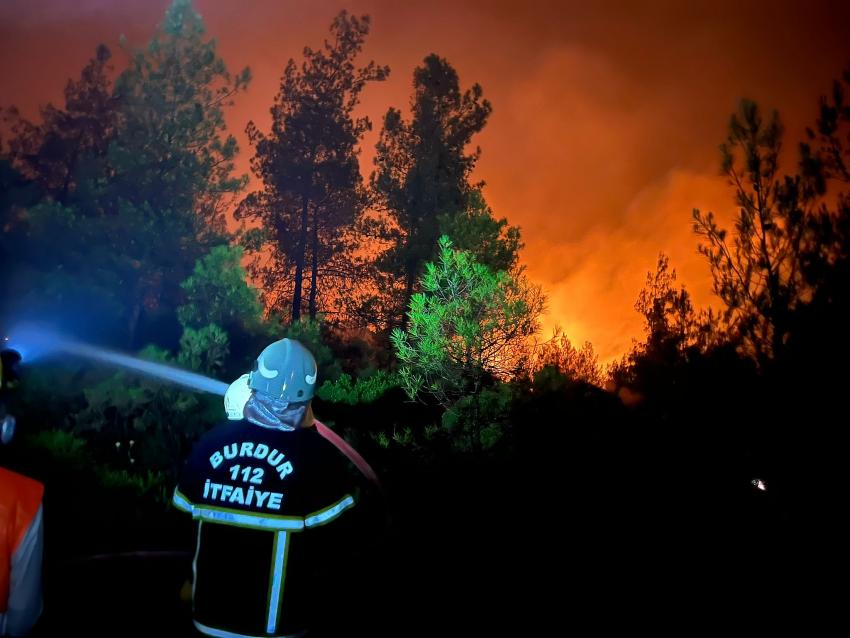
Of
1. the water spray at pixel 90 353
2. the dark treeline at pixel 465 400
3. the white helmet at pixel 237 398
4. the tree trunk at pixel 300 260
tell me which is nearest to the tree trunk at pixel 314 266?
the tree trunk at pixel 300 260

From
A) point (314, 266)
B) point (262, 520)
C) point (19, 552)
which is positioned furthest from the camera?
point (314, 266)

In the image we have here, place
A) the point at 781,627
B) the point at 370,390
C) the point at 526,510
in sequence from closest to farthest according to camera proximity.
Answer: the point at 781,627 < the point at 526,510 < the point at 370,390

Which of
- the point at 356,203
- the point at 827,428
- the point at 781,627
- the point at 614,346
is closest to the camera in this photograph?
the point at 781,627

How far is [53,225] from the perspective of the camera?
764 inches

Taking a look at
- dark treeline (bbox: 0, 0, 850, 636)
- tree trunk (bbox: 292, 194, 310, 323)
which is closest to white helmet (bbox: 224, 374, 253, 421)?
dark treeline (bbox: 0, 0, 850, 636)

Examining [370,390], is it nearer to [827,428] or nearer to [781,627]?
[827,428]

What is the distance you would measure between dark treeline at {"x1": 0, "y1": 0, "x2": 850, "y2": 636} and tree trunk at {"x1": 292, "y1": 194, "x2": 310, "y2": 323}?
7.03 metres

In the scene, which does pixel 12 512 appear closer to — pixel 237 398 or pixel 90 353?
pixel 237 398

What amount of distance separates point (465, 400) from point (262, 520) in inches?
377

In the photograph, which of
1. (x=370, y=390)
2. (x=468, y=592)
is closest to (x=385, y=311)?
(x=370, y=390)

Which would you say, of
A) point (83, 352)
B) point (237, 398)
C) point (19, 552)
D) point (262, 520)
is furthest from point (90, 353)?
point (262, 520)

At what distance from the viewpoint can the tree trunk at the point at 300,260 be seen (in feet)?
103

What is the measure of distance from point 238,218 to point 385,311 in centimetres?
868

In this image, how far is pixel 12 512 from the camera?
2.67m
